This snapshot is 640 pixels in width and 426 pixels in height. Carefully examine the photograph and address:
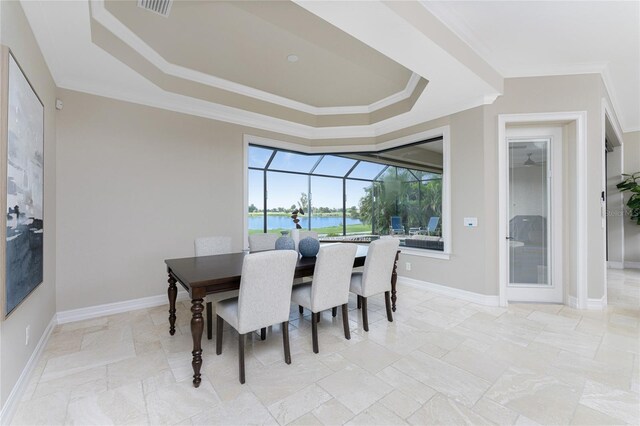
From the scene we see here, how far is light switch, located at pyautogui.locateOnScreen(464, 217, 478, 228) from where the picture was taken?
3639 mm

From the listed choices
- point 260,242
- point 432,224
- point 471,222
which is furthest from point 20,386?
point 432,224

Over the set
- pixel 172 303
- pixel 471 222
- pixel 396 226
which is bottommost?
pixel 172 303

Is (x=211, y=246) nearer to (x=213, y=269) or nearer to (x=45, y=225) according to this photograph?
(x=213, y=269)

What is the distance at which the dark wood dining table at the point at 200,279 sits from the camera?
1971 mm

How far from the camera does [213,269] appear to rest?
236cm

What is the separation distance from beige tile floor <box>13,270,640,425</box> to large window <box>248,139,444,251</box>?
1845 mm

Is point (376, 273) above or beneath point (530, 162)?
beneath

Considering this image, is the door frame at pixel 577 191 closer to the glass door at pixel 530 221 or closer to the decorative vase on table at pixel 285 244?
the glass door at pixel 530 221

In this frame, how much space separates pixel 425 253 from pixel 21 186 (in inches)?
174

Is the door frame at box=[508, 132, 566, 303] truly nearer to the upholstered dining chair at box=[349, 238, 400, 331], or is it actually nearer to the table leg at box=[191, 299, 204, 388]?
the upholstered dining chair at box=[349, 238, 400, 331]

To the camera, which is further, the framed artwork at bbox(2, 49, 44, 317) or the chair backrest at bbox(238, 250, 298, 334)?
the chair backrest at bbox(238, 250, 298, 334)

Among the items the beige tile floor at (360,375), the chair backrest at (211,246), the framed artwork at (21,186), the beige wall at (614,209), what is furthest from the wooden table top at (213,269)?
the beige wall at (614,209)

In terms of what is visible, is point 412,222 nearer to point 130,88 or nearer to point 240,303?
point 240,303

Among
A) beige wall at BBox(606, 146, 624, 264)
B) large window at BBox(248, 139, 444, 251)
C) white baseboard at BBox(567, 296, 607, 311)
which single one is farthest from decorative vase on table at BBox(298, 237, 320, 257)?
beige wall at BBox(606, 146, 624, 264)
